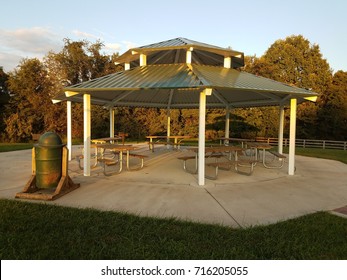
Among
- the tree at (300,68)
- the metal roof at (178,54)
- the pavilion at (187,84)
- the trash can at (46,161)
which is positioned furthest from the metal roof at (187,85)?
the tree at (300,68)

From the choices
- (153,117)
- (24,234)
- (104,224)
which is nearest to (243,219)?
(104,224)

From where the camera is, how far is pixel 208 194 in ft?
22.2

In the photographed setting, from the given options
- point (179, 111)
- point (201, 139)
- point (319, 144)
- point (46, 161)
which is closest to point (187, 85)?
point (201, 139)

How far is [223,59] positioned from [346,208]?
8.09 m

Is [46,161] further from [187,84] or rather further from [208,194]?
[187,84]

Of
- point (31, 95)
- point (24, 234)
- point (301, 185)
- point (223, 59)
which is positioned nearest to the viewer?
point (24, 234)

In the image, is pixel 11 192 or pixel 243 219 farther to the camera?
pixel 11 192

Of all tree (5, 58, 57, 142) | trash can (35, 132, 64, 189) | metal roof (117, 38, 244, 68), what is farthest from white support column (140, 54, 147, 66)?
tree (5, 58, 57, 142)

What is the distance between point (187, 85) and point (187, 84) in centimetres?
11

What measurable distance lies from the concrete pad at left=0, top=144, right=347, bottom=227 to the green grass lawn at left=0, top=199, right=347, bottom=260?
1.72 ft

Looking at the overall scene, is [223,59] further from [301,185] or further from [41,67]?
[41,67]

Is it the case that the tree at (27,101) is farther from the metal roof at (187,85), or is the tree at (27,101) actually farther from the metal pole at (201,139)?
the metal pole at (201,139)

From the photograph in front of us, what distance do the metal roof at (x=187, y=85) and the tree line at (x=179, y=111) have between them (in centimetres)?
1377
